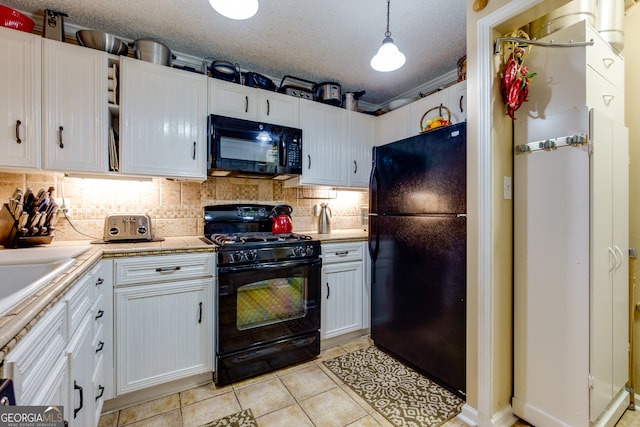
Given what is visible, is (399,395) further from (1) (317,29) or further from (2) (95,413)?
(1) (317,29)

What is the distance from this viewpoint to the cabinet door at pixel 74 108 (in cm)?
168

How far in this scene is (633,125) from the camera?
5.61 feet

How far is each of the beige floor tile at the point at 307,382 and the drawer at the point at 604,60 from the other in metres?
2.30

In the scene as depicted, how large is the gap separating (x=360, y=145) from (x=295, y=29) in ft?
3.90

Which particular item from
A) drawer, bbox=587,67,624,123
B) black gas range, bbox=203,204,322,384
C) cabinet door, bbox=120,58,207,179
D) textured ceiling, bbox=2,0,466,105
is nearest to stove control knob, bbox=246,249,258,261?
black gas range, bbox=203,204,322,384

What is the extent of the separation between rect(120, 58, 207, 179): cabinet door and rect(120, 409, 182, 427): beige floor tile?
4.86 feet

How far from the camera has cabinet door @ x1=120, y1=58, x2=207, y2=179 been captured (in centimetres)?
188

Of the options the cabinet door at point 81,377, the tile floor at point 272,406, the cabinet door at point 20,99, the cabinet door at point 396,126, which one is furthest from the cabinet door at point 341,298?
the cabinet door at point 20,99

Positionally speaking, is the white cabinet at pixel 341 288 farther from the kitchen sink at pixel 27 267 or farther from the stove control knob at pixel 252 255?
the kitchen sink at pixel 27 267

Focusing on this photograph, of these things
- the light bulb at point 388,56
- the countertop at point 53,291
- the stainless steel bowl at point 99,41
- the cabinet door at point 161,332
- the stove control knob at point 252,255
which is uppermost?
the stainless steel bowl at point 99,41

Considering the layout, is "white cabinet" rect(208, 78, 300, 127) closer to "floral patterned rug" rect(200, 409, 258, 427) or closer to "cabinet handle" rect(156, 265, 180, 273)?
"cabinet handle" rect(156, 265, 180, 273)

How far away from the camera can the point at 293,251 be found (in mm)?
2105

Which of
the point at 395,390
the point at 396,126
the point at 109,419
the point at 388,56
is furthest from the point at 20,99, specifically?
the point at 395,390

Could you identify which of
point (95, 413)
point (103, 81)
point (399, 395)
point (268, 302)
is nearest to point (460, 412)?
point (399, 395)
